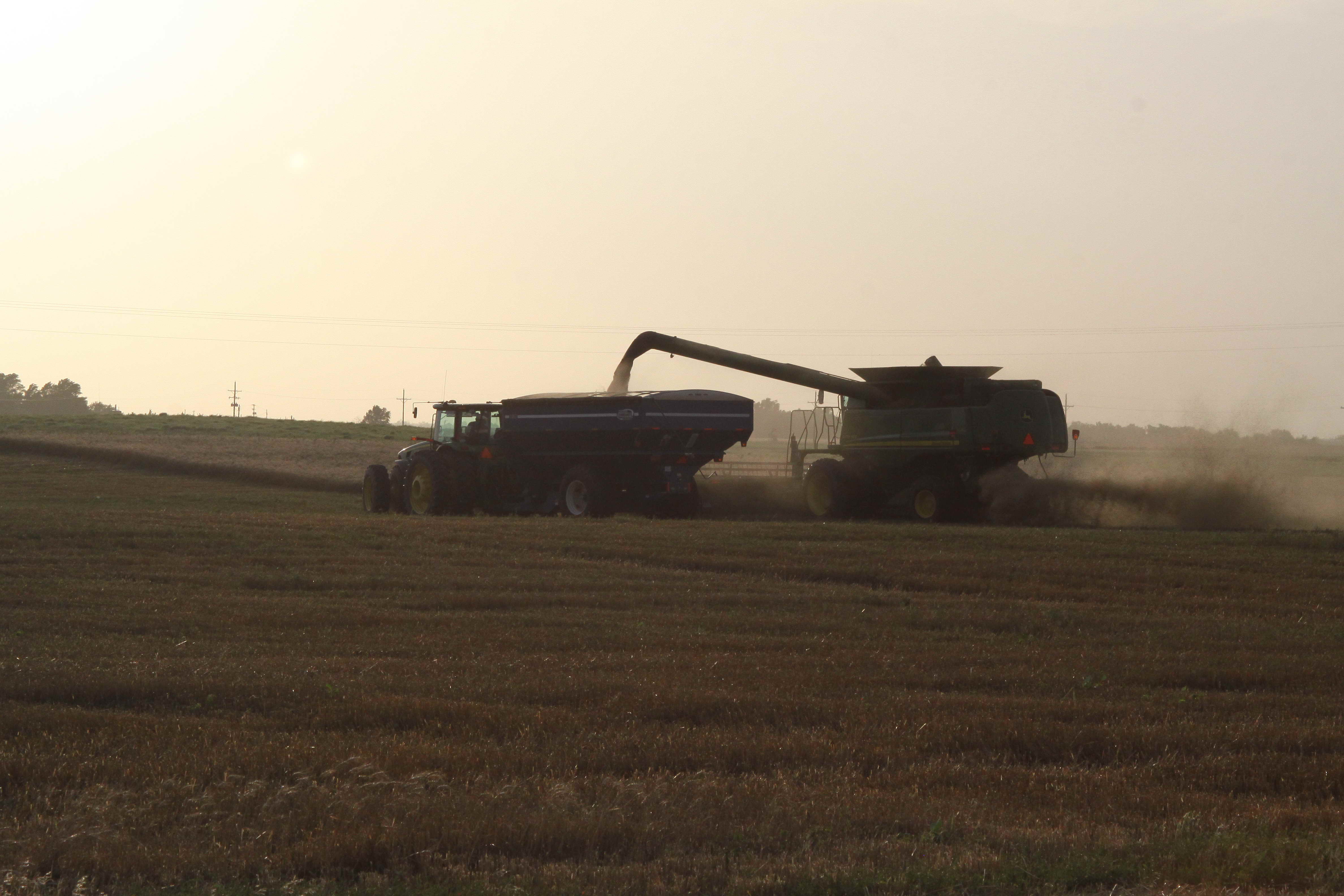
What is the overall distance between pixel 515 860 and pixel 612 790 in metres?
1.26

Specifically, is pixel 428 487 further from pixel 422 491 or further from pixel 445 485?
pixel 445 485

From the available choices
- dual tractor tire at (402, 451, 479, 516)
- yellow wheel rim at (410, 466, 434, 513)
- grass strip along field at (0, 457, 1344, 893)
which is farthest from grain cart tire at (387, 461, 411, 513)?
grass strip along field at (0, 457, 1344, 893)

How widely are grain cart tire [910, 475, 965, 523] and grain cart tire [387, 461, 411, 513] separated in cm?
1115

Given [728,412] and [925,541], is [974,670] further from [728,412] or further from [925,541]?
[728,412]

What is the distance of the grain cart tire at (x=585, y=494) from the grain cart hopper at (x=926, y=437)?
4.65 meters

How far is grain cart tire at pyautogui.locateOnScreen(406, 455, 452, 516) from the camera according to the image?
29.2 metres

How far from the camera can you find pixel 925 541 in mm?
21406

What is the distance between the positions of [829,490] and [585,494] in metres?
5.19

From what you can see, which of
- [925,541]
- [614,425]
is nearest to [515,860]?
[925,541]

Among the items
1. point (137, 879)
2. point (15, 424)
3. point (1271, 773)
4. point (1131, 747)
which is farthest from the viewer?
point (15, 424)

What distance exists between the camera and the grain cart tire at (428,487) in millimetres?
29172

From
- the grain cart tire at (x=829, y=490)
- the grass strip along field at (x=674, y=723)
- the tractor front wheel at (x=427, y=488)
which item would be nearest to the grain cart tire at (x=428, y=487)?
the tractor front wheel at (x=427, y=488)

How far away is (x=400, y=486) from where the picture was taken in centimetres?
3073

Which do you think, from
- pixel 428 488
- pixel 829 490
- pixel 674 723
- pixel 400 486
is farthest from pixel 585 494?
pixel 674 723
